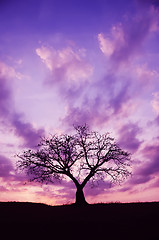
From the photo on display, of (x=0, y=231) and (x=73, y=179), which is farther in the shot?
(x=73, y=179)

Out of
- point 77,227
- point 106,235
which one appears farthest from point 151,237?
point 77,227

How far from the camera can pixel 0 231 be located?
1438 centimetres

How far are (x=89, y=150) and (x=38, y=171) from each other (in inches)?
323

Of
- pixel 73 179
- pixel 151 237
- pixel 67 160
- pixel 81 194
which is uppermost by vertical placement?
pixel 67 160

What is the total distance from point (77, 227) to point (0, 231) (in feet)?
16.3

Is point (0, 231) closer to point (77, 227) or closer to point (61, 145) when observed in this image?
point (77, 227)

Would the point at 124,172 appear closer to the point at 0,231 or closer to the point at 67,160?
the point at 67,160

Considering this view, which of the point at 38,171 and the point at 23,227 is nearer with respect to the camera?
the point at 23,227

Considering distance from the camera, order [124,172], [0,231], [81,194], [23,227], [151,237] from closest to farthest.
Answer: [151,237], [0,231], [23,227], [81,194], [124,172]

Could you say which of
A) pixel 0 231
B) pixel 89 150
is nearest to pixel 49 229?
pixel 0 231

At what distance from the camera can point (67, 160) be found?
3331cm

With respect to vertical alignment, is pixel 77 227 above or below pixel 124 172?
below

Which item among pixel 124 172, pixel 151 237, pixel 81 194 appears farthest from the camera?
pixel 124 172

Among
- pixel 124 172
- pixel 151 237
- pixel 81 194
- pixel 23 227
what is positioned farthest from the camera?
pixel 124 172
